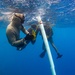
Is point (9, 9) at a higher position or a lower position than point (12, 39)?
higher

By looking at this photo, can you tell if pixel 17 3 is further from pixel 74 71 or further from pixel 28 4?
pixel 74 71

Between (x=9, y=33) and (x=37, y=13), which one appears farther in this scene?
(x=37, y=13)

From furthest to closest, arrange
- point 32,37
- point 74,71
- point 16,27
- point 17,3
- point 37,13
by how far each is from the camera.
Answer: point 74,71 < point 37,13 < point 17,3 < point 16,27 < point 32,37

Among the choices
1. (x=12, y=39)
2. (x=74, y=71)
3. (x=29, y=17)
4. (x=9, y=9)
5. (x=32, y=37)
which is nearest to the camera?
(x=32, y=37)

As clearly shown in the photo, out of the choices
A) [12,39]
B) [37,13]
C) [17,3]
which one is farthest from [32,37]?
[37,13]

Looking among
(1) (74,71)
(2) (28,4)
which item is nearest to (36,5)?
(2) (28,4)

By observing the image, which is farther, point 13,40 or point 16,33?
point 16,33

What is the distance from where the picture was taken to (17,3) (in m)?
15.2

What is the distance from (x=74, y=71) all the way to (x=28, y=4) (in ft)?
128

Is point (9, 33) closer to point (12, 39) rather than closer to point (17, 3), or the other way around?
point (12, 39)

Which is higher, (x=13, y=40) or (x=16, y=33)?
(x=16, y=33)

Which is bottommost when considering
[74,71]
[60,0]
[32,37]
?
[74,71]

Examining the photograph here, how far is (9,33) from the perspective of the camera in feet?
29.2

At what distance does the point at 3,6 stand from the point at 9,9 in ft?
2.49
